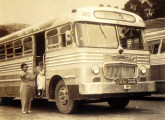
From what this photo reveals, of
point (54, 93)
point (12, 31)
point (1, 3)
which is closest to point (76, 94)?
point (54, 93)

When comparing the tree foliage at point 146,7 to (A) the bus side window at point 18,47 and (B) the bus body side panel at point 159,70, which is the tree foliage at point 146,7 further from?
(A) the bus side window at point 18,47

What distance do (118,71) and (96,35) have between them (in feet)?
4.04

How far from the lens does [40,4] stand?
11.4 meters

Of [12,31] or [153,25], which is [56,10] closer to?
[12,31]

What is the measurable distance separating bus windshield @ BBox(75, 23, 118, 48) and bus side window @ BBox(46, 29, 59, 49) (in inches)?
47.0

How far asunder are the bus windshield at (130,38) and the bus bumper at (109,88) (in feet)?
4.17

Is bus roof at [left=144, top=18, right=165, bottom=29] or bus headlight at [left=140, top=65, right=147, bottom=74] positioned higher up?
bus roof at [left=144, top=18, right=165, bottom=29]

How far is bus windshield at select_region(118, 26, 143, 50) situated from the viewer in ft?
33.8

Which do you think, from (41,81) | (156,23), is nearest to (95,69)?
(41,81)

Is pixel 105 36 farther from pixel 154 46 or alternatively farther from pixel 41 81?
pixel 154 46

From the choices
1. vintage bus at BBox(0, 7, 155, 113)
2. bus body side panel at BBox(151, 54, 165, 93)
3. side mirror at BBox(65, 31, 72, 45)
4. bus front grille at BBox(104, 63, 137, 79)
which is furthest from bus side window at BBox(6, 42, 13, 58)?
bus body side panel at BBox(151, 54, 165, 93)

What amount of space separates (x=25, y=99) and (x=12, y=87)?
250 centimetres

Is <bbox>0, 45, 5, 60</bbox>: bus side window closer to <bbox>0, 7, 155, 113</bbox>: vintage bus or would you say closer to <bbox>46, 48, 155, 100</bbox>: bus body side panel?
<bbox>0, 7, 155, 113</bbox>: vintage bus

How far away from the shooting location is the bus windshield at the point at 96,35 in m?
9.52
